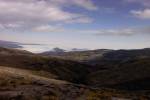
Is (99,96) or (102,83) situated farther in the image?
(102,83)

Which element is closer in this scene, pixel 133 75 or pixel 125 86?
pixel 125 86

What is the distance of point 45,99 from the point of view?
82062mm

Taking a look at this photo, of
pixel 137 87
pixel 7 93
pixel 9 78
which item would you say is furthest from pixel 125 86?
pixel 7 93

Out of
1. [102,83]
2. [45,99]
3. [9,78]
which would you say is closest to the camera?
[45,99]

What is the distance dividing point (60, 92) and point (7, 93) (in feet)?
52.7

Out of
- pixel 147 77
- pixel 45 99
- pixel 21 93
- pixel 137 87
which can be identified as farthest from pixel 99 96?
pixel 147 77

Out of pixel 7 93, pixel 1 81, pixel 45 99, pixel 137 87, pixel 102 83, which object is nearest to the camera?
pixel 45 99

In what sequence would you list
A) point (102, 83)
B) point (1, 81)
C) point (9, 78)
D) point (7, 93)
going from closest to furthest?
point (7, 93) → point (1, 81) → point (9, 78) → point (102, 83)

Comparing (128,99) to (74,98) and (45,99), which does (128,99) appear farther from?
(45,99)

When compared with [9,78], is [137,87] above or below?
below

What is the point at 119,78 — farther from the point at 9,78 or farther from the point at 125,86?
the point at 9,78

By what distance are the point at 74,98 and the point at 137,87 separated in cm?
9466

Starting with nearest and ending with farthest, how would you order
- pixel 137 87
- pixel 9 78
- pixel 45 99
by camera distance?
pixel 45 99, pixel 9 78, pixel 137 87

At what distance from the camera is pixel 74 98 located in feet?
275
